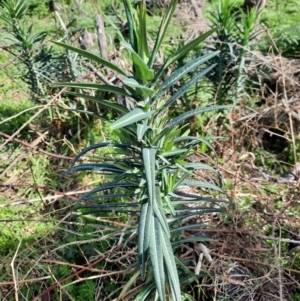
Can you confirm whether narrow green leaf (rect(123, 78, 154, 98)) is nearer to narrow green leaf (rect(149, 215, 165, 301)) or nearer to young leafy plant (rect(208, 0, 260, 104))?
narrow green leaf (rect(149, 215, 165, 301))

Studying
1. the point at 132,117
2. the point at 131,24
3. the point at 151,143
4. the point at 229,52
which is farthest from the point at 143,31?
the point at 229,52

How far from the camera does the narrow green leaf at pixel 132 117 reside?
3.87 ft

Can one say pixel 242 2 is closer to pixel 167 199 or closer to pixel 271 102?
pixel 271 102

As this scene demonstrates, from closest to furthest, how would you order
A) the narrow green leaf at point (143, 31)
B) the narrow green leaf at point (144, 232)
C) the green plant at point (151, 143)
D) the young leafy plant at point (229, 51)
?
the narrow green leaf at point (143, 31) < the green plant at point (151, 143) < the narrow green leaf at point (144, 232) < the young leafy plant at point (229, 51)

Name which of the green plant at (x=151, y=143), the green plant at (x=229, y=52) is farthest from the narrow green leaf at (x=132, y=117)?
the green plant at (x=229, y=52)

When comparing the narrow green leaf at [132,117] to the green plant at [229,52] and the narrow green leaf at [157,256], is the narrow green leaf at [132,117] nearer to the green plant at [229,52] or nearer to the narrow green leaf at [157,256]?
the narrow green leaf at [157,256]

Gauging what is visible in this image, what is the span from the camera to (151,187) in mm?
1327

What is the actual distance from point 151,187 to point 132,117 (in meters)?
0.23

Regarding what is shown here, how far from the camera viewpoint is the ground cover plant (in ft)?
4.66

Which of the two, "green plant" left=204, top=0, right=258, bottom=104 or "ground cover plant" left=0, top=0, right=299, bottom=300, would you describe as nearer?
"ground cover plant" left=0, top=0, right=299, bottom=300

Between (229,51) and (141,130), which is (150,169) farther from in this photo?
(229,51)

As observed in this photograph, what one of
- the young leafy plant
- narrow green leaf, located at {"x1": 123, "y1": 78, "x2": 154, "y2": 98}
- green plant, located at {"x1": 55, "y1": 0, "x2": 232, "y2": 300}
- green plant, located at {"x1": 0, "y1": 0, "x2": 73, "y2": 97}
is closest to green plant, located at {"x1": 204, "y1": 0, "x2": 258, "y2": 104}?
the young leafy plant

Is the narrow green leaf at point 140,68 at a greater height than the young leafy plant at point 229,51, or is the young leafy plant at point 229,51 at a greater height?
the narrow green leaf at point 140,68

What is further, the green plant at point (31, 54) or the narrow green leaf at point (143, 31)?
the green plant at point (31, 54)
